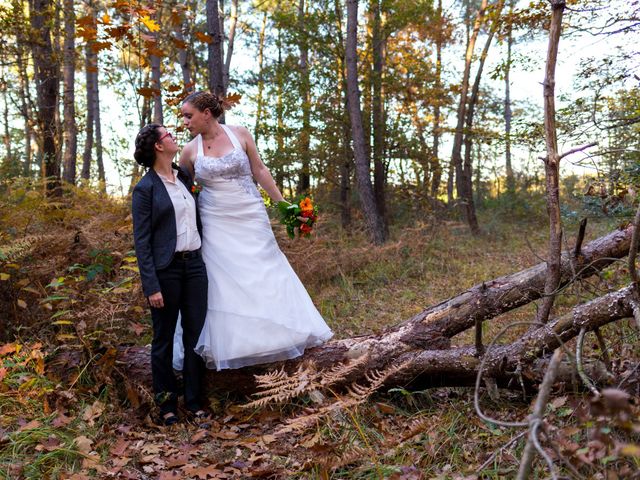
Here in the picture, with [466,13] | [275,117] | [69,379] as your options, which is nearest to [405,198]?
[275,117]

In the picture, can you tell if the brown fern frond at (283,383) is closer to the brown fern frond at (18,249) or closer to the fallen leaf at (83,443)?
the fallen leaf at (83,443)

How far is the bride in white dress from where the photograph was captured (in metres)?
4.19

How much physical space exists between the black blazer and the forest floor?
2.43 feet

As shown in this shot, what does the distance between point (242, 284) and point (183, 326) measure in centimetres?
57

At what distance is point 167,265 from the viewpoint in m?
4.04

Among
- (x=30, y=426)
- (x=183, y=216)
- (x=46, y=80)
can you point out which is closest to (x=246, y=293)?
(x=183, y=216)

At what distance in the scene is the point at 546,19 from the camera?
24.9 feet

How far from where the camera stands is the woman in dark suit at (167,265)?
4.04 meters

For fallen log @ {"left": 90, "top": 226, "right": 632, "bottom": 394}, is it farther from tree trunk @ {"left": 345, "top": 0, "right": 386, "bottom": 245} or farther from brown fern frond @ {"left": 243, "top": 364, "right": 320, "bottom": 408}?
tree trunk @ {"left": 345, "top": 0, "right": 386, "bottom": 245}

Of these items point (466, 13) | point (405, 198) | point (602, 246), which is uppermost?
point (466, 13)

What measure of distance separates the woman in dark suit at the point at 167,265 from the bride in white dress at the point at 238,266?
0.17 meters

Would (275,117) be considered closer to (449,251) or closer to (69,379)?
(449,251)

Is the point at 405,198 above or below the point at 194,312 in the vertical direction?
above

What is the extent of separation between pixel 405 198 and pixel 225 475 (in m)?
12.1
